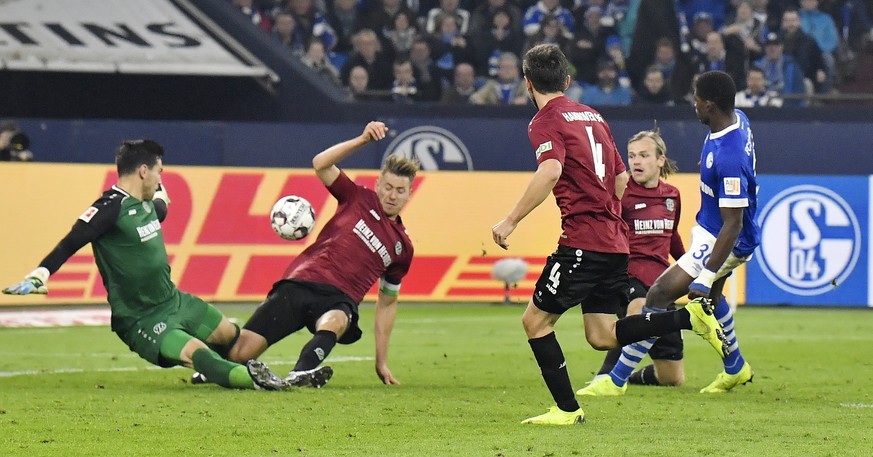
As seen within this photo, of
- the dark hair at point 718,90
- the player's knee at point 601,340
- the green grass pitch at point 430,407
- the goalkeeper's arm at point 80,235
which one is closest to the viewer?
the green grass pitch at point 430,407

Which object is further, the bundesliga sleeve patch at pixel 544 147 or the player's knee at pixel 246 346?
the player's knee at pixel 246 346

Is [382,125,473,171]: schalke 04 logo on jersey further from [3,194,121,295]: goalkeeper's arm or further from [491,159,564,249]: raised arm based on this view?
[491,159,564,249]: raised arm

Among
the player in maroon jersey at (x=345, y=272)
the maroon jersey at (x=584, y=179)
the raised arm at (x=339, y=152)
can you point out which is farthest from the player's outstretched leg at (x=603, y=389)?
the raised arm at (x=339, y=152)

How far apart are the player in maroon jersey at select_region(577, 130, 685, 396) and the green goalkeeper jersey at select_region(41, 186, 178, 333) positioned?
3.13 metres

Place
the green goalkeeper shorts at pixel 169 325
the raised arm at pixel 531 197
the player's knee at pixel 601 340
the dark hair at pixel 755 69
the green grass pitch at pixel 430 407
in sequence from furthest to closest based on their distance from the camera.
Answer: the dark hair at pixel 755 69
the green goalkeeper shorts at pixel 169 325
the player's knee at pixel 601 340
the raised arm at pixel 531 197
the green grass pitch at pixel 430 407

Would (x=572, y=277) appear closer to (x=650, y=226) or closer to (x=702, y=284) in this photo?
(x=702, y=284)

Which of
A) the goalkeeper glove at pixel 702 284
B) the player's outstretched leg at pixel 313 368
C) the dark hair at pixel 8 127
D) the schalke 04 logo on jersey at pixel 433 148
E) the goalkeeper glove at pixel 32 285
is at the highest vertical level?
the goalkeeper glove at pixel 32 285

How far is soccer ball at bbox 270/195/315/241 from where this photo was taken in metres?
10.6

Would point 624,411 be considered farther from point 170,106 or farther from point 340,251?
point 170,106

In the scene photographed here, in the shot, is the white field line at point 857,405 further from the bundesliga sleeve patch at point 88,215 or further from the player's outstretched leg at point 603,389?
the bundesliga sleeve patch at point 88,215

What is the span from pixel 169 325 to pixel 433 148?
33.6ft

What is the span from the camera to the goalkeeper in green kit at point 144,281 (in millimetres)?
9125

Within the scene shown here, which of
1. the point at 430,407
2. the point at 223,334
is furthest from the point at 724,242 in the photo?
the point at 223,334

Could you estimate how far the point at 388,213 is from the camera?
1008cm
